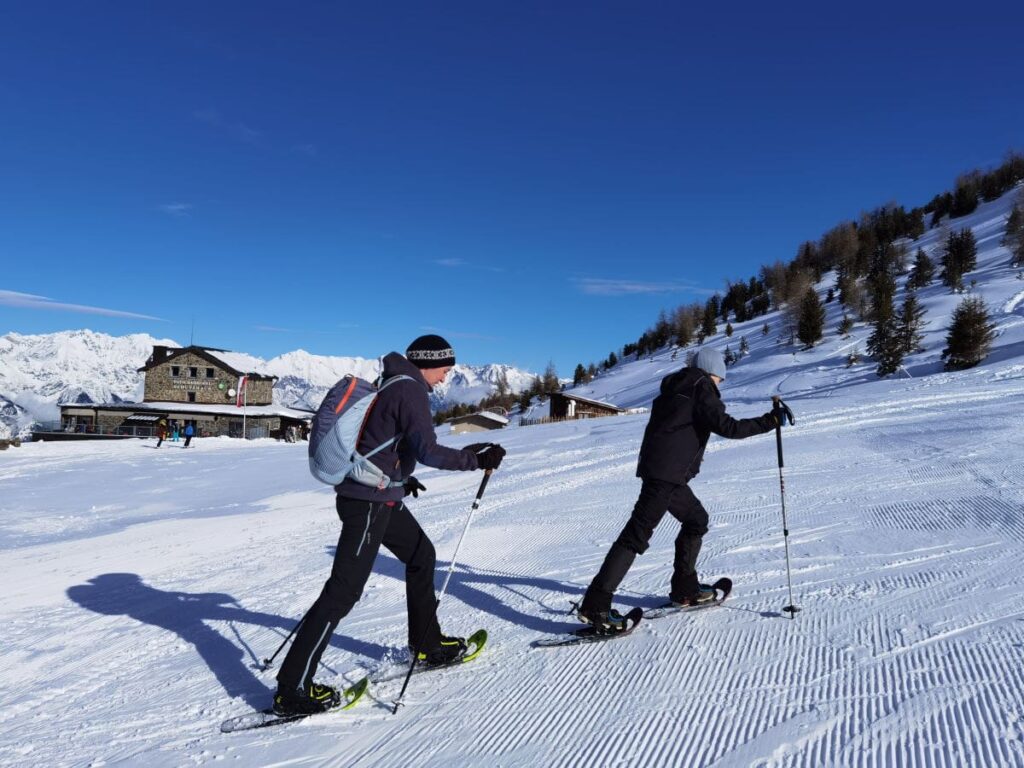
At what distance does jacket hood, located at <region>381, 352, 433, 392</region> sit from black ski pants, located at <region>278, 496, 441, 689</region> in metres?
0.69

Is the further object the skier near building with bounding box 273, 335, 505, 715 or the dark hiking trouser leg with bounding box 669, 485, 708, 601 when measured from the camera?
the dark hiking trouser leg with bounding box 669, 485, 708, 601

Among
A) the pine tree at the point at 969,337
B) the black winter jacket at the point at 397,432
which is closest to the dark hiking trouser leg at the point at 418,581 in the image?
the black winter jacket at the point at 397,432

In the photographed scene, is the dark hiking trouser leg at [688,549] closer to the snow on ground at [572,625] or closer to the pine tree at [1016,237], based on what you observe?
the snow on ground at [572,625]

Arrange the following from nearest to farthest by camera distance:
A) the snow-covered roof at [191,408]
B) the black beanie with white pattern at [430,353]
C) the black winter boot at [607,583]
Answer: the black beanie with white pattern at [430,353] → the black winter boot at [607,583] → the snow-covered roof at [191,408]

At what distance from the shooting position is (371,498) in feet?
11.0

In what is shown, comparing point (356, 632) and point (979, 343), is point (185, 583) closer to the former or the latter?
point (356, 632)

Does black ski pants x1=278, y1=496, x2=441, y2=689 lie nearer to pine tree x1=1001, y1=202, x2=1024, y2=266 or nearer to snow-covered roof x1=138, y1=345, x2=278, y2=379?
snow-covered roof x1=138, y1=345, x2=278, y2=379

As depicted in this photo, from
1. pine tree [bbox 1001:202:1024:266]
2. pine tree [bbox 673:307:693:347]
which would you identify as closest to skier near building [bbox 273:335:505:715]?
pine tree [bbox 1001:202:1024:266]

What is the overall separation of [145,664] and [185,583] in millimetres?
2169

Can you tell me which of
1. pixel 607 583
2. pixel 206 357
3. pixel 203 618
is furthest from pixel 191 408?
pixel 607 583

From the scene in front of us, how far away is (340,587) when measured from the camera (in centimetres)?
331

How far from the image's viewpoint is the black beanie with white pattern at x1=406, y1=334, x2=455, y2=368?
3576mm

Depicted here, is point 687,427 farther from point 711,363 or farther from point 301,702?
point 301,702

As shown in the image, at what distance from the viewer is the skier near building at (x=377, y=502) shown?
10.5ft
